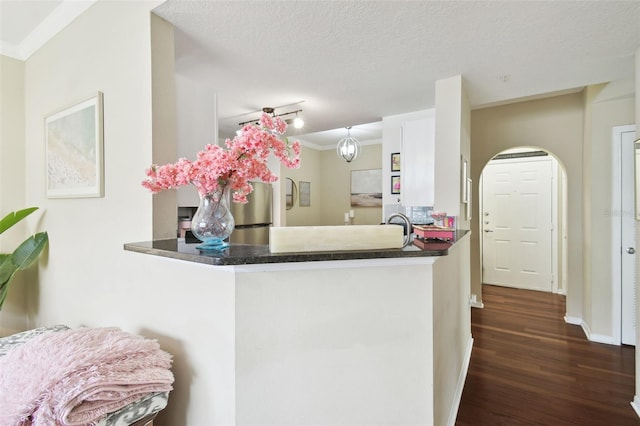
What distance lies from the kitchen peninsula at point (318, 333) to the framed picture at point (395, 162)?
2.49 meters

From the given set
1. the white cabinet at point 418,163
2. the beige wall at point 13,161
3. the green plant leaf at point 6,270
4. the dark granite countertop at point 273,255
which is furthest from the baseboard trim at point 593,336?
the beige wall at point 13,161

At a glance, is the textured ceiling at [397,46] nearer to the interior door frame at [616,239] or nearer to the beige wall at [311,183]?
the interior door frame at [616,239]

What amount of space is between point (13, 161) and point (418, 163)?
3.74 meters

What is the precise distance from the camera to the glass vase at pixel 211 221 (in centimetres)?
135

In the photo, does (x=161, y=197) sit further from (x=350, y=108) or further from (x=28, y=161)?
(x=350, y=108)

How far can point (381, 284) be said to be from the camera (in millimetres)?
1271

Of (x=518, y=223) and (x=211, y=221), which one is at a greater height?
(x=211, y=221)

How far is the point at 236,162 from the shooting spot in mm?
1276

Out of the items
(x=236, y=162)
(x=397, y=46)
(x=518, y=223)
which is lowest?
(x=518, y=223)

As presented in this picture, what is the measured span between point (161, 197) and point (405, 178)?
2.53 meters

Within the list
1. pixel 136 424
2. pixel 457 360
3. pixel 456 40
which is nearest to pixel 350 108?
pixel 456 40

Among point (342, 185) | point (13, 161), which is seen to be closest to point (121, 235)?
point (13, 161)

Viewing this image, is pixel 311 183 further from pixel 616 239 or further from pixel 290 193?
pixel 616 239

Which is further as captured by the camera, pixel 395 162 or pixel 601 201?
pixel 395 162
